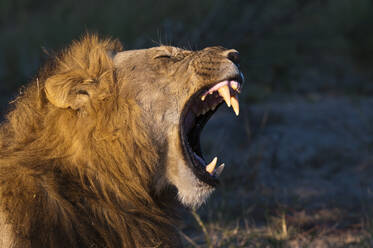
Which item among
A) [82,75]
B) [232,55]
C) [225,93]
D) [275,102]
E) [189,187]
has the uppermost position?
A: [82,75]

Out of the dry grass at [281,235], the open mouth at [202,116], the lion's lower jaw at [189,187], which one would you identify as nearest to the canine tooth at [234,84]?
the open mouth at [202,116]

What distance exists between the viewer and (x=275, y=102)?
8.92m

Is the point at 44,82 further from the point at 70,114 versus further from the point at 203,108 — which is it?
the point at 203,108

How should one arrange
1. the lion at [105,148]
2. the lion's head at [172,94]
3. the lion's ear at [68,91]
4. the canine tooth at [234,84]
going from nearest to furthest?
the lion at [105,148] < the lion's ear at [68,91] < the lion's head at [172,94] < the canine tooth at [234,84]

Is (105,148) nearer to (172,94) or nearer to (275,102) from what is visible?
(172,94)

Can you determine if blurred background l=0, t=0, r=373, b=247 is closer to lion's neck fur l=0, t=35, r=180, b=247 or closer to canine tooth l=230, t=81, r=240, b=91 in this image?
canine tooth l=230, t=81, r=240, b=91

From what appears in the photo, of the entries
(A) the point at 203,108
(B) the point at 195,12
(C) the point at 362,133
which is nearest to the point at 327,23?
(B) the point at 195,12

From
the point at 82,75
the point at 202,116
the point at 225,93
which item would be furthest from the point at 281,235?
the point at 82,75

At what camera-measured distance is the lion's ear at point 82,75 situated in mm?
2885

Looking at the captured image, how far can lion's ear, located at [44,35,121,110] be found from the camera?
2885mm

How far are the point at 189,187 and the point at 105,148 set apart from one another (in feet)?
1.47

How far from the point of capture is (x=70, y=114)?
116 inches

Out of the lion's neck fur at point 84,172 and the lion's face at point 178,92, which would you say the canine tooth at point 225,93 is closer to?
the lion's face at point 178,92

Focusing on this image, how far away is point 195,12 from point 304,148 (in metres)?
5.00
